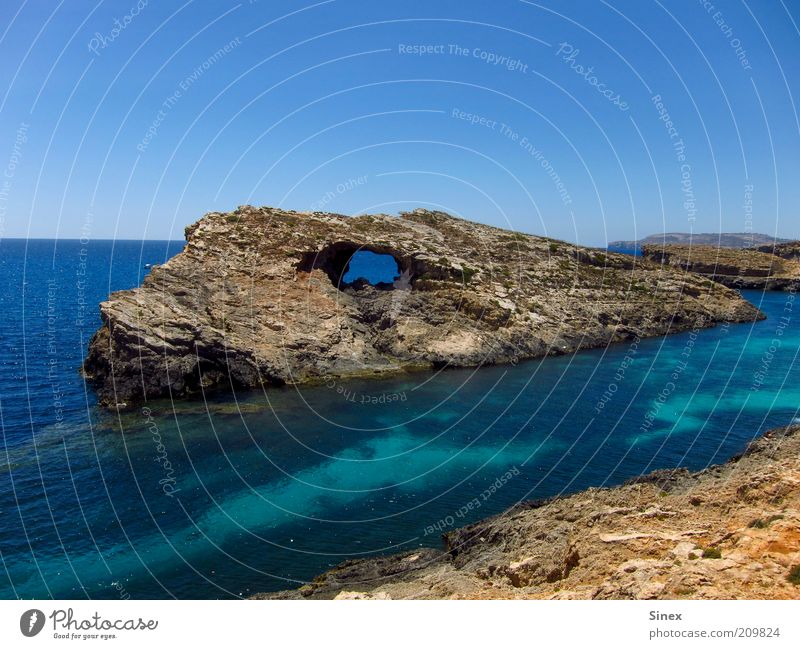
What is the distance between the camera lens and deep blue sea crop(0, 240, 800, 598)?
23.0 m

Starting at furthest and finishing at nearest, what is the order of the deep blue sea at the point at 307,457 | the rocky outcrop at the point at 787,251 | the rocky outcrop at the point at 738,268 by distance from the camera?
the rocky outcrop at the point at 787,251
the rocky outcrop at the point at 738,268
the deep blue sea at the point at 307,457

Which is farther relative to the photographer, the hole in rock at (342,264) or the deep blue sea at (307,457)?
the hole in rock at (342,264)

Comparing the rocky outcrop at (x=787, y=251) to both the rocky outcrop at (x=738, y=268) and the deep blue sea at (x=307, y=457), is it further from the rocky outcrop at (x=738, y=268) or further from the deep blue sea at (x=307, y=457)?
the deep blue sea at (x=307, y=457)

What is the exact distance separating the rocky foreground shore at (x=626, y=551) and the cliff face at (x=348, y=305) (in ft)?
98.2

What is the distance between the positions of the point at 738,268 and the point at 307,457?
135 metres

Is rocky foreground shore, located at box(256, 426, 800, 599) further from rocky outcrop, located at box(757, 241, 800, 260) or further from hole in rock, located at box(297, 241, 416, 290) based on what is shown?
rocky outcrop, located at box(757, 241, 800, 260)

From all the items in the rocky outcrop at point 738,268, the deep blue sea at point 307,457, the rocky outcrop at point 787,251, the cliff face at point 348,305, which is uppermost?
the rocky outcrop at point 787,251

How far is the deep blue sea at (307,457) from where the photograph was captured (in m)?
23.0

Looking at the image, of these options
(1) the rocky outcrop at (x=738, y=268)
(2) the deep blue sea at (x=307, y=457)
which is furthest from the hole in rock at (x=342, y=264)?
(1) the rocky outcrop at (x=738, y=268)

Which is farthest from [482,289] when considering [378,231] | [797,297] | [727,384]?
[797,297]

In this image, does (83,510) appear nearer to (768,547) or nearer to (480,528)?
(480,528)

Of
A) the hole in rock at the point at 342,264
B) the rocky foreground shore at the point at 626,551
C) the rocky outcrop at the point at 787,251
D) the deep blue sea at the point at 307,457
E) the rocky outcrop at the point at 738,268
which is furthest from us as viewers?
the rocky outcrop at the point at 787,251

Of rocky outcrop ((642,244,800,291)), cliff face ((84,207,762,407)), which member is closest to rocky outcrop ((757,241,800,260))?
rocky outcrop ((642,244,800,291))

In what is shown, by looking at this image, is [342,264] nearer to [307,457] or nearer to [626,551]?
[307,457]
